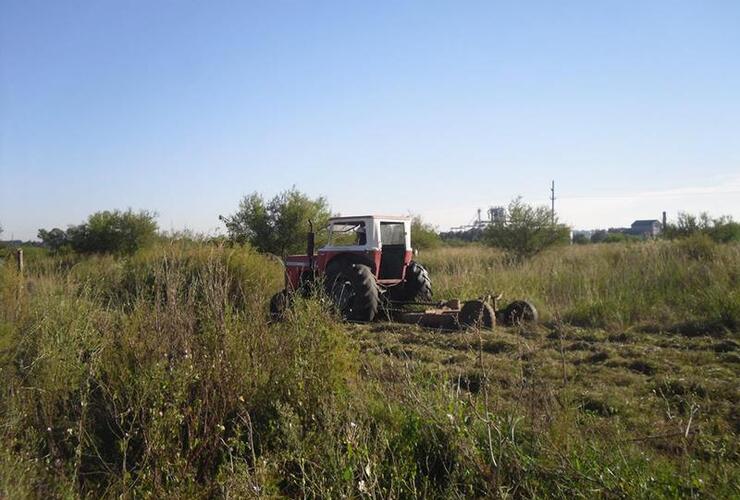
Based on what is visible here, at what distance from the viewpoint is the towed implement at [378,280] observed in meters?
9.95

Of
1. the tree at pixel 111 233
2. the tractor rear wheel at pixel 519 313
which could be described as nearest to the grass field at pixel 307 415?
the tractor rear wheel at pixel 519 313

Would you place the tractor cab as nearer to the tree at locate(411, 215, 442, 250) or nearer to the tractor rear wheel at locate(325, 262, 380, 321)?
the tractor rear wheel at locate(325, 262, 380, 321)

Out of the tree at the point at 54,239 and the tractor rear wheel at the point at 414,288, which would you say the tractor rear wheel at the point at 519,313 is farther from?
the tree at the point at 54,239

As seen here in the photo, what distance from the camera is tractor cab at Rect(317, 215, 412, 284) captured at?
1094cm

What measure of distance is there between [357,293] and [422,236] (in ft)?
64.3

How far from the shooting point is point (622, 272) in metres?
13.4

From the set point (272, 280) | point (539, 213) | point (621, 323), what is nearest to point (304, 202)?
point (272, 280)

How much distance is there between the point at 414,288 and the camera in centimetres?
1172

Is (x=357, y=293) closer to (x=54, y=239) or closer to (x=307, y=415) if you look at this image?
(x=307, y=415)

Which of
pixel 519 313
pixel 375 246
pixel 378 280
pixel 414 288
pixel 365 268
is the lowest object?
pixel 519 313

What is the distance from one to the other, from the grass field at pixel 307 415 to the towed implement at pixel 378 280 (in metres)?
3.08

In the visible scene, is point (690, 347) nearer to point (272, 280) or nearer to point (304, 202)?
point (272, 280)

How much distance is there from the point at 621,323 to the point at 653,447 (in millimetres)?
6066

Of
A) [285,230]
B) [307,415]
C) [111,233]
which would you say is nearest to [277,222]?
[285,230]
